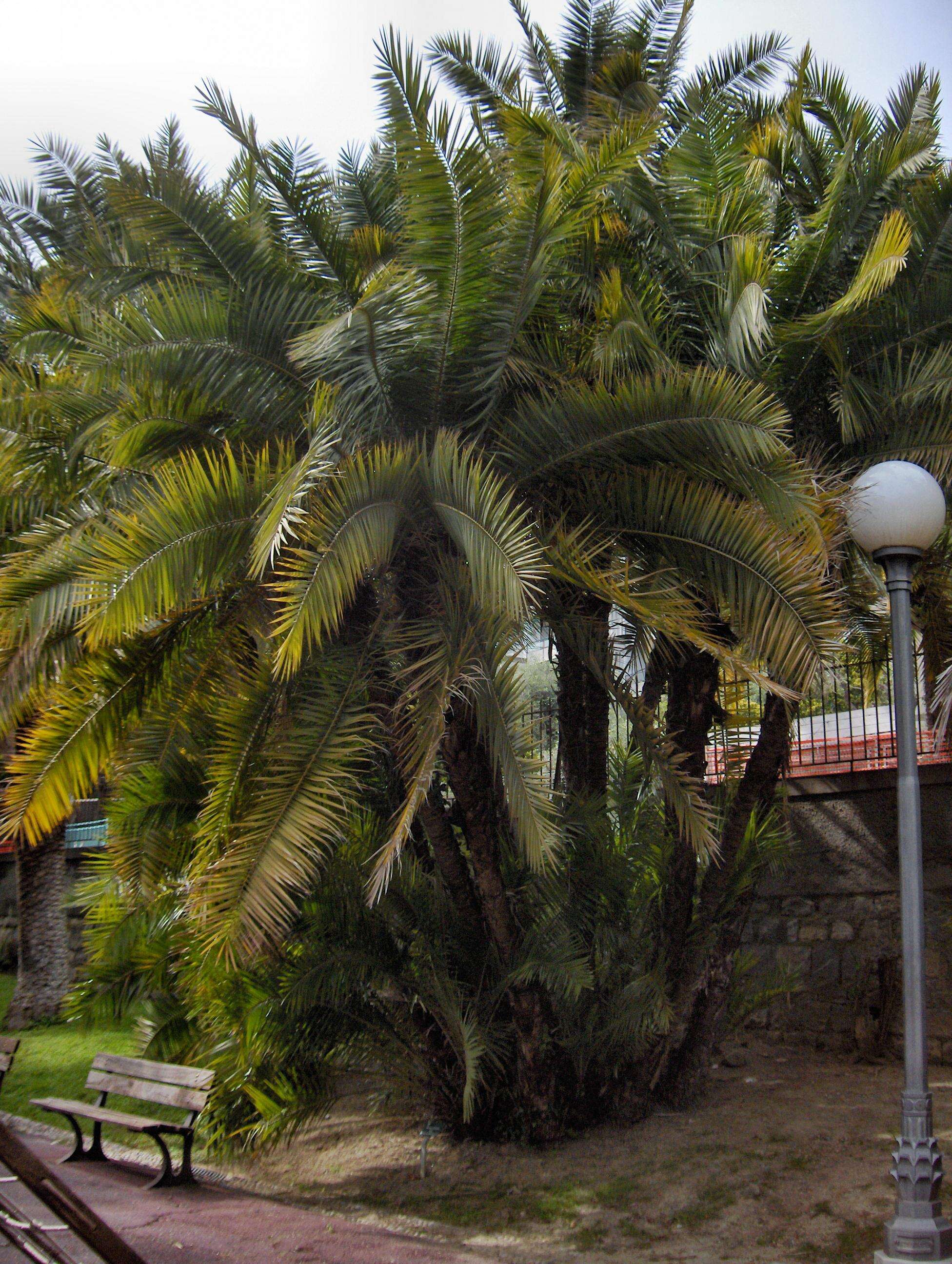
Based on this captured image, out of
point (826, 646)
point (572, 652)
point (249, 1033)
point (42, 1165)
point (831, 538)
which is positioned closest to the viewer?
point (42, 1165)

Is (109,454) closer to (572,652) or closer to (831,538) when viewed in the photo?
(572,652)

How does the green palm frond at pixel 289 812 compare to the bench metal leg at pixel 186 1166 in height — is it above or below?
above

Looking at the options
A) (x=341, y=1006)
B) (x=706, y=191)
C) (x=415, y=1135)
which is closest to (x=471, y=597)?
(x=341, y=1006)

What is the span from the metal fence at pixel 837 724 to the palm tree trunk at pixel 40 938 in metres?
6.20

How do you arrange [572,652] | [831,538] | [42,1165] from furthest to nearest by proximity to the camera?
[572,652]
[831,538]
[42,1165]

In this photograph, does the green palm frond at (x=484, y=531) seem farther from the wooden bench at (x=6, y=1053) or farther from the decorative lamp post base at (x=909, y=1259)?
the wooden bench at (x=6, y=1053)

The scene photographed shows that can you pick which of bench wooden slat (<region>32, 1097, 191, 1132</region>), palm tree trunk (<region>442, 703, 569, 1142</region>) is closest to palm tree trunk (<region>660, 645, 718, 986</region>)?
palm tree trunk (<region>442, 703, 569, 1142</region>)

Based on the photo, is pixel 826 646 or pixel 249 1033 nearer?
pixel 826 646

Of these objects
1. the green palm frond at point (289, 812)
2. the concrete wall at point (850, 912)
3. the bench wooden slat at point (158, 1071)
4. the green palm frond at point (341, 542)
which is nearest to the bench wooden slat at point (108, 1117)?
the bench wooden slat at point (158, 1071)

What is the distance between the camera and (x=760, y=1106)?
25.3 ft

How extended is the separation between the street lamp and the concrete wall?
13.6 ft

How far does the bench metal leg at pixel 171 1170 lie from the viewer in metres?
6.54

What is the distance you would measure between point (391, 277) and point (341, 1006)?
14.6 ft

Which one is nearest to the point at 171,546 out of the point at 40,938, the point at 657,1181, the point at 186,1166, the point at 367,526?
the point at 367,526
